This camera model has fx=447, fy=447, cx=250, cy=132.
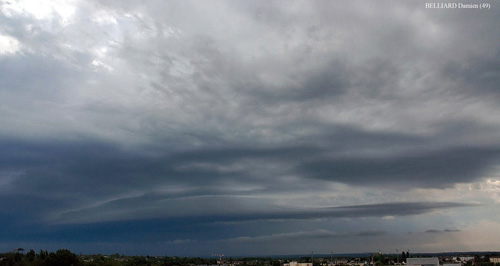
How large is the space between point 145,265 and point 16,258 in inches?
1636

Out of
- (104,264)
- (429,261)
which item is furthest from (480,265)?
(104,264)

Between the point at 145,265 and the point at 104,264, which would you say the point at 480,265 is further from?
the point at 104,264

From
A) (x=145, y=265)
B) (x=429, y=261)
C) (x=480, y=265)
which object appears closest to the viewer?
(x=429, y=261)

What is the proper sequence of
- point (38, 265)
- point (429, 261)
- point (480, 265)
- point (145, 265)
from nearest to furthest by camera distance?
point (38, 265), point (429, 261), point (145, 265), point (480, 265)

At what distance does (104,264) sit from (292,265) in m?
96.4

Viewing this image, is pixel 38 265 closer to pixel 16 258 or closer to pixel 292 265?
pixel 16 258

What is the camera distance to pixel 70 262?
118 m

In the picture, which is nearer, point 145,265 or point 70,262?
point 70,262

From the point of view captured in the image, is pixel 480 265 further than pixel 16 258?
Yes

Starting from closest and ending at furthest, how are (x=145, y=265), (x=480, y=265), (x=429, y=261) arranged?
(x=429, y=261)
(x=145, y=265)
(x=480, y=265)

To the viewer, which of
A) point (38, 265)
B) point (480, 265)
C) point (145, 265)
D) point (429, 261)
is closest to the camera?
point (38, 265)

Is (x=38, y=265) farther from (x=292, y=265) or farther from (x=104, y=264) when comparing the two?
(x=292, y=265)

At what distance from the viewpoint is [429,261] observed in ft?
462

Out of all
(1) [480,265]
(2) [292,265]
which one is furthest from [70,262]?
(1) [480,265]
